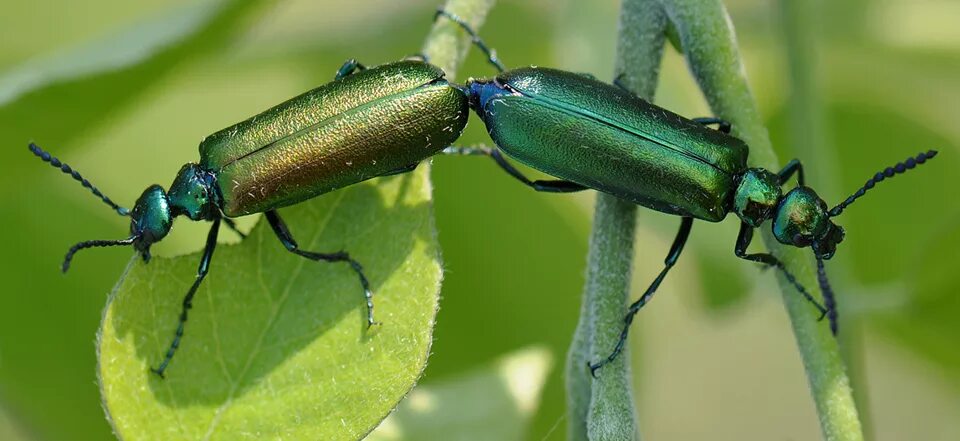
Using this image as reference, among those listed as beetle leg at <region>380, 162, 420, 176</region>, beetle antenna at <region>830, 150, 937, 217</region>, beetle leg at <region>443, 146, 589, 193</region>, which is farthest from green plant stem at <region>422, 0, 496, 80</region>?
beetle antenna at <region>830, 150, 937, 217</region>

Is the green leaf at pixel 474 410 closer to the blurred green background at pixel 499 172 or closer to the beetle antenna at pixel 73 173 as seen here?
the blurred green background at pixel 499 172

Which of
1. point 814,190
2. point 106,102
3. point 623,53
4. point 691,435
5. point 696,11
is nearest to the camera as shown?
point 696,11

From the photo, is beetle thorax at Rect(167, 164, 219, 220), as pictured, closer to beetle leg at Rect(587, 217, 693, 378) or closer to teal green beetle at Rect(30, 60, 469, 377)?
teal green beetle at Rect(30, 60, 469, 377)

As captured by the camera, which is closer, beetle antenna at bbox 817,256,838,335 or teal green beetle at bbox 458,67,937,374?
beetle antenna at bbox 817,256,838,335

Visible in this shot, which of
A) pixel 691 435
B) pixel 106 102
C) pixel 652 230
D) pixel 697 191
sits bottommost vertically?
pixel 691 435

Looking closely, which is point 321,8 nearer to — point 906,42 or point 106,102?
point 106,102

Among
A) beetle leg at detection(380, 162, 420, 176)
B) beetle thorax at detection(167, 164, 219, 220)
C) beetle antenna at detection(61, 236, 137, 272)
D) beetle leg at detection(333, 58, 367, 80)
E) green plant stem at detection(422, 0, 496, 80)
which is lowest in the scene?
beetle thorax at detection(167, 164, 219, 220)

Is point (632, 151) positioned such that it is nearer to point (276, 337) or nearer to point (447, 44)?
point (447, 44)

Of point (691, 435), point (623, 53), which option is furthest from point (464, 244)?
point (691, 435)
